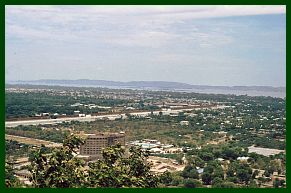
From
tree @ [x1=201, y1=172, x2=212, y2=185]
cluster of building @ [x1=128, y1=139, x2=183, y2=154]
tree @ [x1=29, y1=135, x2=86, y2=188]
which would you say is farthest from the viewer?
cluster of building @ [x1=128, y1=139, x2=183, y2=154]

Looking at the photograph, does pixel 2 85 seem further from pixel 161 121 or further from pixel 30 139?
pixel 161 121

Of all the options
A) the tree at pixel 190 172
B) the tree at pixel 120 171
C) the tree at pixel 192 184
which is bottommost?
the tree at pixel 190 172

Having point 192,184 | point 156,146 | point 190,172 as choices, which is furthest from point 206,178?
point 156,146

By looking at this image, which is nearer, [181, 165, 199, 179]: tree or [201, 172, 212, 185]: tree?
[201, 172, 212, 185]: tree

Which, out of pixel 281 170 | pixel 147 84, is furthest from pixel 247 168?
pixel 147 84

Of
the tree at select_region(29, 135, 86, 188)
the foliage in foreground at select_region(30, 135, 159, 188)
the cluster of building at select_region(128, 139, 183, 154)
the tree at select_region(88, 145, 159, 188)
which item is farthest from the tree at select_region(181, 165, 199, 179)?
the tree at select_region(29, 135, 86, 188)

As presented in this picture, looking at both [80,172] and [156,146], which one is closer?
[80,172]

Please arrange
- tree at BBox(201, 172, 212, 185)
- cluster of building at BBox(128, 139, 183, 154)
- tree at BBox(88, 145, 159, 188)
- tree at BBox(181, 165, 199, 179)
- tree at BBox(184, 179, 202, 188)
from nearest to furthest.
Answer: 1. tree at BBox(88, 145, 159, 188)
2. tree at BBox(184, 179, 202, 188)
3. tree at BBox(201, 172, 212, 185)
4. tree at BBox(181, 165, 199, 179)
5. cluster of building at BBox(128, 139, 183, 154)

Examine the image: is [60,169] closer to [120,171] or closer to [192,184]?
[120,171]

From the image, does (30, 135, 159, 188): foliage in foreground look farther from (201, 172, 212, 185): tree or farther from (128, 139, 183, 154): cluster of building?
(128, 139, 183, 154): cluster of building

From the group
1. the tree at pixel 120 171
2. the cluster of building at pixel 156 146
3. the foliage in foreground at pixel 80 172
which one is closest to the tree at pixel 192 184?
the cluster of building at pixel 156 146

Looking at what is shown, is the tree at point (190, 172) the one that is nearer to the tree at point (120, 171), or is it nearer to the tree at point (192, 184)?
the tree at point (192, 184)

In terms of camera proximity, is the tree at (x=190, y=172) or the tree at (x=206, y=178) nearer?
the tree at (x=206, y=178)
